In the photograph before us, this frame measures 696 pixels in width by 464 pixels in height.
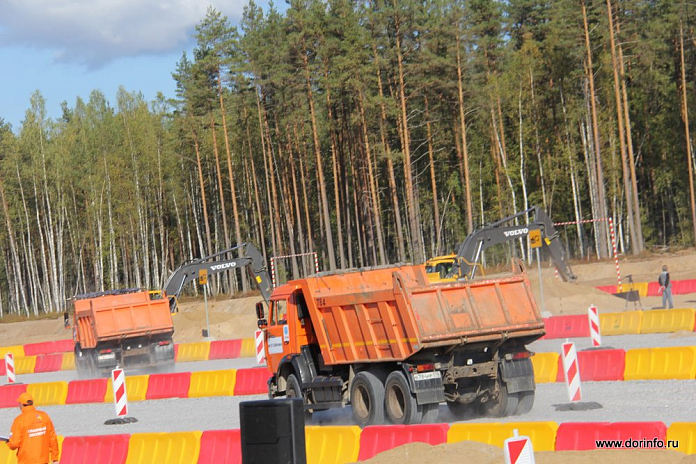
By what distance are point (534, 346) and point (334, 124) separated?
37408mm

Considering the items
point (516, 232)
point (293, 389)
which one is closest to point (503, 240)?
point (516, 232)

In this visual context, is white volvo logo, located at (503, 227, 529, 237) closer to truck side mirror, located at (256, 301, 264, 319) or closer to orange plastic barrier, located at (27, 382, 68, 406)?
orange plastic barrier, located at (27, 382, 68, 406)

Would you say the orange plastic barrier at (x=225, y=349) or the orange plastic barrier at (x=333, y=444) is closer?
the orange plastic barrier at (x=333, y=444)

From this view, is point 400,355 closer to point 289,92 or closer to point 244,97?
point 289,92

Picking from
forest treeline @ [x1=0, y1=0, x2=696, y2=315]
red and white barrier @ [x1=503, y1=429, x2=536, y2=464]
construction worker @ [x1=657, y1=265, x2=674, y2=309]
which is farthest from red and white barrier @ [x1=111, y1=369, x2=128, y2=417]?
forest treeline @ [x1=0, y1=0, x2=696, y2=315]

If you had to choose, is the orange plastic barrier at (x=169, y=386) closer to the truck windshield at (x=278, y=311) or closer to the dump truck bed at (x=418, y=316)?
the truck windshield at (x=278, y=311)

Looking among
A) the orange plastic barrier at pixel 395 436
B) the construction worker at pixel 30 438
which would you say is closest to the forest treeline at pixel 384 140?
the orange plastic barrier at pixel 395 436

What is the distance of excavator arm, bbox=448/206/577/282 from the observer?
31.0 meters

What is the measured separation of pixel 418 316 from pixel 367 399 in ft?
6.76

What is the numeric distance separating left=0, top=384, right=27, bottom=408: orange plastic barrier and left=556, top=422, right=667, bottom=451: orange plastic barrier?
20.4 meters

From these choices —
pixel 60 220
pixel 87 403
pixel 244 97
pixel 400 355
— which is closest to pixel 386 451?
pixel 400 355

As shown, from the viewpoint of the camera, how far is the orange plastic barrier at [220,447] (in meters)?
13.1

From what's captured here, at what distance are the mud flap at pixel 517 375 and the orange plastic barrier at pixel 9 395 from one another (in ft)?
55.7

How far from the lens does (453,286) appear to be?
1484cm
